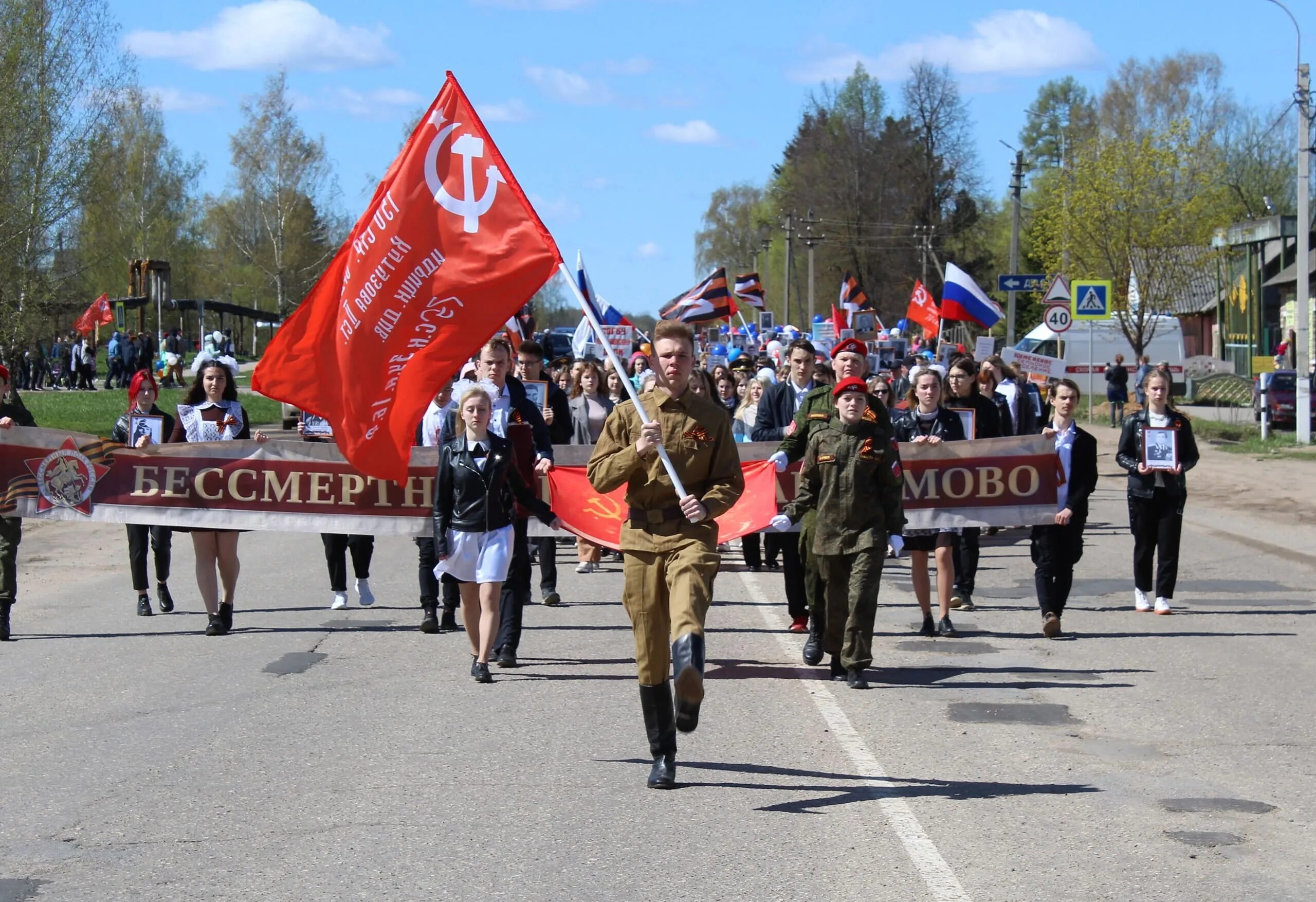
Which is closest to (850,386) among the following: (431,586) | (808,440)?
(808,440)

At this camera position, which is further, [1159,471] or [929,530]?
[1159,471]

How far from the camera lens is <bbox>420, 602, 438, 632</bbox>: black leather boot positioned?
1125 cm

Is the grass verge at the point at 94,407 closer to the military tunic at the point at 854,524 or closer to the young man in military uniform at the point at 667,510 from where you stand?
the military tunic at the point at 854,524

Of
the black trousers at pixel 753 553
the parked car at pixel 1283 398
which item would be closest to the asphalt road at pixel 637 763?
the black trousers at pixel 753 553

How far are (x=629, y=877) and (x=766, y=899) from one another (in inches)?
20.5

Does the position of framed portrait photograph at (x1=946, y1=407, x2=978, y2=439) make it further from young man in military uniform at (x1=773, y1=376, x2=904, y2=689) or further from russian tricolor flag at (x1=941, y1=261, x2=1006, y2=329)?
russian tricolor flag at (x1=941, y1=261, x2=1006, y2=329)

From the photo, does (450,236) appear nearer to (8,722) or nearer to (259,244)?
(8,722)

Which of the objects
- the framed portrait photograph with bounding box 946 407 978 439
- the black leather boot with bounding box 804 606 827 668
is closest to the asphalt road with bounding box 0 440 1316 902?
the black leather boot with bounding box 804 606 827 668

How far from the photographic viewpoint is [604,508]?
11.1m

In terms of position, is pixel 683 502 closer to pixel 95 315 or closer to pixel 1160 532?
pixel 1160 532

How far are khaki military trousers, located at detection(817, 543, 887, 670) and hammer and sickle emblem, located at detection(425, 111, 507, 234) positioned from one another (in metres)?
3.02

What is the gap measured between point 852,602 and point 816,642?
855mm

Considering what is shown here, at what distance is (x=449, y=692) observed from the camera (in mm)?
8969

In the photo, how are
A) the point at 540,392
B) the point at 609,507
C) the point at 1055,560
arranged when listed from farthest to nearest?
the point at 540,392, the point at 1055,560, the point at 609,507
